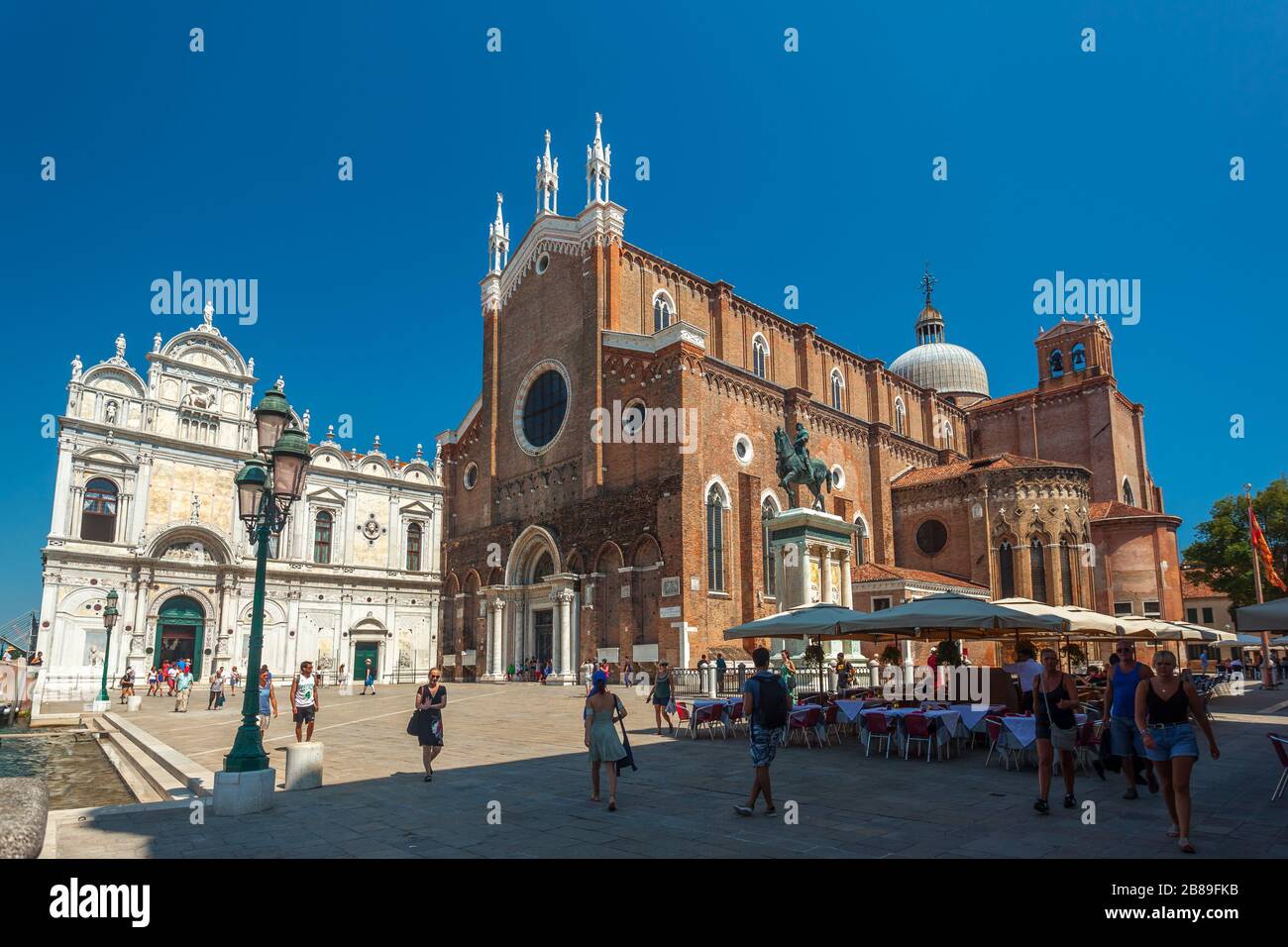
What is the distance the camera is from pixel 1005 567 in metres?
35.2

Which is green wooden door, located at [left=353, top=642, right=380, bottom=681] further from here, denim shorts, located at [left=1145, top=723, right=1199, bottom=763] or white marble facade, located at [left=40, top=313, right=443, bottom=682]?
denim shorts, located at [left=1145, top=723, right=1199, bottom=763]

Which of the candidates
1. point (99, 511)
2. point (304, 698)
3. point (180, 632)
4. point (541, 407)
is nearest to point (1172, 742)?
point (304, 698)

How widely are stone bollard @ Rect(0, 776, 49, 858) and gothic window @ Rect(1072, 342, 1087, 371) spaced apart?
48385 mm

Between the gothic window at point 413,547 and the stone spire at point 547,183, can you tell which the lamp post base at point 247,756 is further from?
the gothic window at point 413,547

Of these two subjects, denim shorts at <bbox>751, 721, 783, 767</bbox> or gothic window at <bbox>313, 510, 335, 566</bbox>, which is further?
gothic window at <bbox>313, 510, 335, 566</bbox>

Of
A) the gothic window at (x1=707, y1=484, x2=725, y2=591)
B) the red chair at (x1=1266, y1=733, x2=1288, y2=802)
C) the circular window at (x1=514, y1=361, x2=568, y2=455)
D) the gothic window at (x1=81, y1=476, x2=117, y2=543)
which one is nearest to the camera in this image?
the red chair at (x1=1266, y1=733, x2=1288, y2=802)

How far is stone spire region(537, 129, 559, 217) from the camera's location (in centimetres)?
3622

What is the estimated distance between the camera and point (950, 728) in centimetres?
1177

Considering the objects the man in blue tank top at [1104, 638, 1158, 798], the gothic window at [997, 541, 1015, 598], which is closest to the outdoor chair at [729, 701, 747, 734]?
the man in blue tank top at [1104, 638, 1158, 798]

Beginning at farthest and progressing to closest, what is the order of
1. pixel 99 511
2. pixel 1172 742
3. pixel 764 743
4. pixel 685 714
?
pixel 99 511, pixel 685 714, pixel 764 743, pixel 1172 742

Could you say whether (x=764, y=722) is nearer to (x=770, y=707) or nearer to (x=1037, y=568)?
(x=770, y=707)

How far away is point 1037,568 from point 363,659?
3197 centimetres
